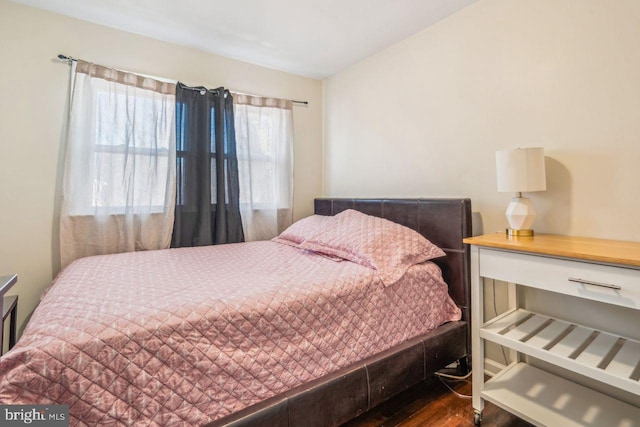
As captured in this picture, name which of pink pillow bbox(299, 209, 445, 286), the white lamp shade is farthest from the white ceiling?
pink pillow bbox(299, 209, 445, 286)

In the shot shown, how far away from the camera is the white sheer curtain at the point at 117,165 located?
81.0 inches

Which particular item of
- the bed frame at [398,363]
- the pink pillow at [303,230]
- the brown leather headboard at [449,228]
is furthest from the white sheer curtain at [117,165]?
the brown leather headboard at [449,228]

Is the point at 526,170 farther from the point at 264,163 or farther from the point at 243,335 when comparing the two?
the point at 264,163

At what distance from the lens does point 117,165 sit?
7.17 feet

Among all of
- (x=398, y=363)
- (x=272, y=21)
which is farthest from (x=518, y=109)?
(x=272, y=21)

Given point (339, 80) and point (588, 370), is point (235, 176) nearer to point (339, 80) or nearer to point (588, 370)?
point (339, 80)

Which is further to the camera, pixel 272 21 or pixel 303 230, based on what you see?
pixel 303 230

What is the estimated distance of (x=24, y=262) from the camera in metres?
1.97

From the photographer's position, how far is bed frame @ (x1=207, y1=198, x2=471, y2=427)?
113 cm

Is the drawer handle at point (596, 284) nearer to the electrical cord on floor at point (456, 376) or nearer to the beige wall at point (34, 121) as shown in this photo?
the electrical cord on floor at point (456, 376)

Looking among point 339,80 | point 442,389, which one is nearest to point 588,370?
point 442,389

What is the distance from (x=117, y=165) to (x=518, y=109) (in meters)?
2.66

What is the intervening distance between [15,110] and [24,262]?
98cm

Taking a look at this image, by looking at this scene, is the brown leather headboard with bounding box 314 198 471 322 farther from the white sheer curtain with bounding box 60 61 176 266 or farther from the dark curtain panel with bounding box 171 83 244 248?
the white sheer curtain with bounding box 60 61 176 266
